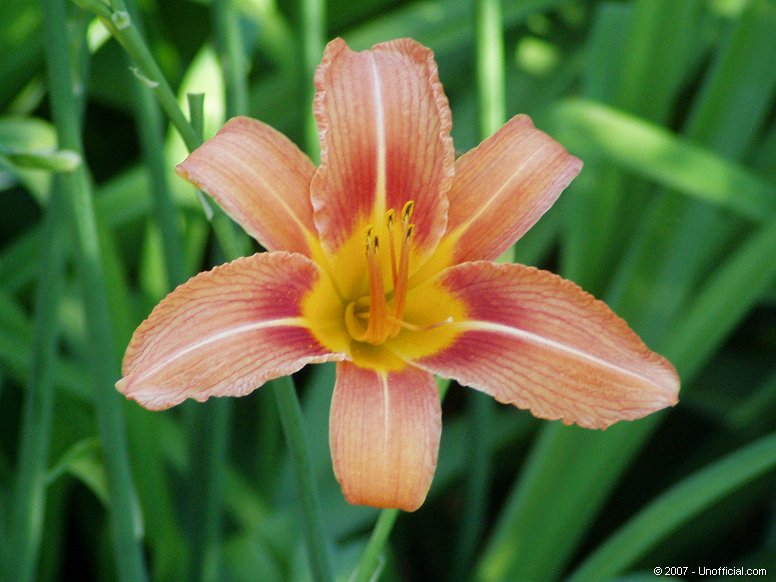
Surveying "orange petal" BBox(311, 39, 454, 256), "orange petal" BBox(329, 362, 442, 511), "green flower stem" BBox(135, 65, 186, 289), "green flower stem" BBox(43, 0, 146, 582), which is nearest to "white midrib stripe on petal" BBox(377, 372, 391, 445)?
"orange petal" BBox(329, 362, 442, 511)

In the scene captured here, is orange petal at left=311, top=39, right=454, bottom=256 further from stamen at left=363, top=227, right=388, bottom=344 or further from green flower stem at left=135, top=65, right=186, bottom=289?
green flower stem at left=135, top=65, right=186, bottom=289

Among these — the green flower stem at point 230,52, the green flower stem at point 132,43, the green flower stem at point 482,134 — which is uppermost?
the green flower stem at point 132,43

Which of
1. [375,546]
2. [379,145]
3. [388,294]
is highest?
[379,145]

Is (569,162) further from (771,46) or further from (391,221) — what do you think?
(771,46)

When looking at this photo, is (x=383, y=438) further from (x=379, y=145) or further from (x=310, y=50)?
(x=310, y=50)

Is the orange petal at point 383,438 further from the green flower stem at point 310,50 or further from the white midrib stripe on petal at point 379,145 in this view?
the green flower stem at point 310,50

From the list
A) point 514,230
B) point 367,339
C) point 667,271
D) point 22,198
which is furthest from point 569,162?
point 22,198

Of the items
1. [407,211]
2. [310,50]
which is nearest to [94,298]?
[407,211]


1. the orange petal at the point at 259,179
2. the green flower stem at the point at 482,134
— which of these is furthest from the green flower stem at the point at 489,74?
the orange petal at the point at 259,179
